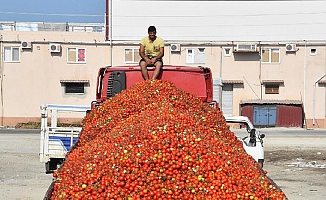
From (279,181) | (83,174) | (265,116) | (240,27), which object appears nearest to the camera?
(83,174)

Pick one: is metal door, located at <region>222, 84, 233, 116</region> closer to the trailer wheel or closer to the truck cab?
the trailer wheel

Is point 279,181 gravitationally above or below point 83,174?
below

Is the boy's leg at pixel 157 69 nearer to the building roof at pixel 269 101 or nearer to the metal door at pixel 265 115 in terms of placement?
the building roof at pixel 269 101

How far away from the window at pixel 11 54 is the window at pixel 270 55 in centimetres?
1832

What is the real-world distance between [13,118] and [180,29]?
14883 mm

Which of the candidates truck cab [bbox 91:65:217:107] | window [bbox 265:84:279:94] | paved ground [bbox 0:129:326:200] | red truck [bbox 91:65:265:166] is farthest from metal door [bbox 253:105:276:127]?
truck cab [bbox 91:65:217:107]

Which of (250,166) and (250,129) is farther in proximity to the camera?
(250,129)

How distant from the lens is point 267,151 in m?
25.3

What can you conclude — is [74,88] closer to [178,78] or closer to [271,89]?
[271,89]

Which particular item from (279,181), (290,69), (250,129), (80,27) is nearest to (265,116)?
(290,69)

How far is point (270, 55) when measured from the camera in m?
47.3

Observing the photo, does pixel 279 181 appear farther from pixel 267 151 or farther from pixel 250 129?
pixel 267 151

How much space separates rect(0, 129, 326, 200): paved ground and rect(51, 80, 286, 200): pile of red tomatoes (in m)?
6.58

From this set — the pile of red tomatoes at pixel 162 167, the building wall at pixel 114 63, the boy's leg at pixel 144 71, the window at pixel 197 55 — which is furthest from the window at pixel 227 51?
the pile of red tomatoes at pixel 162 167
